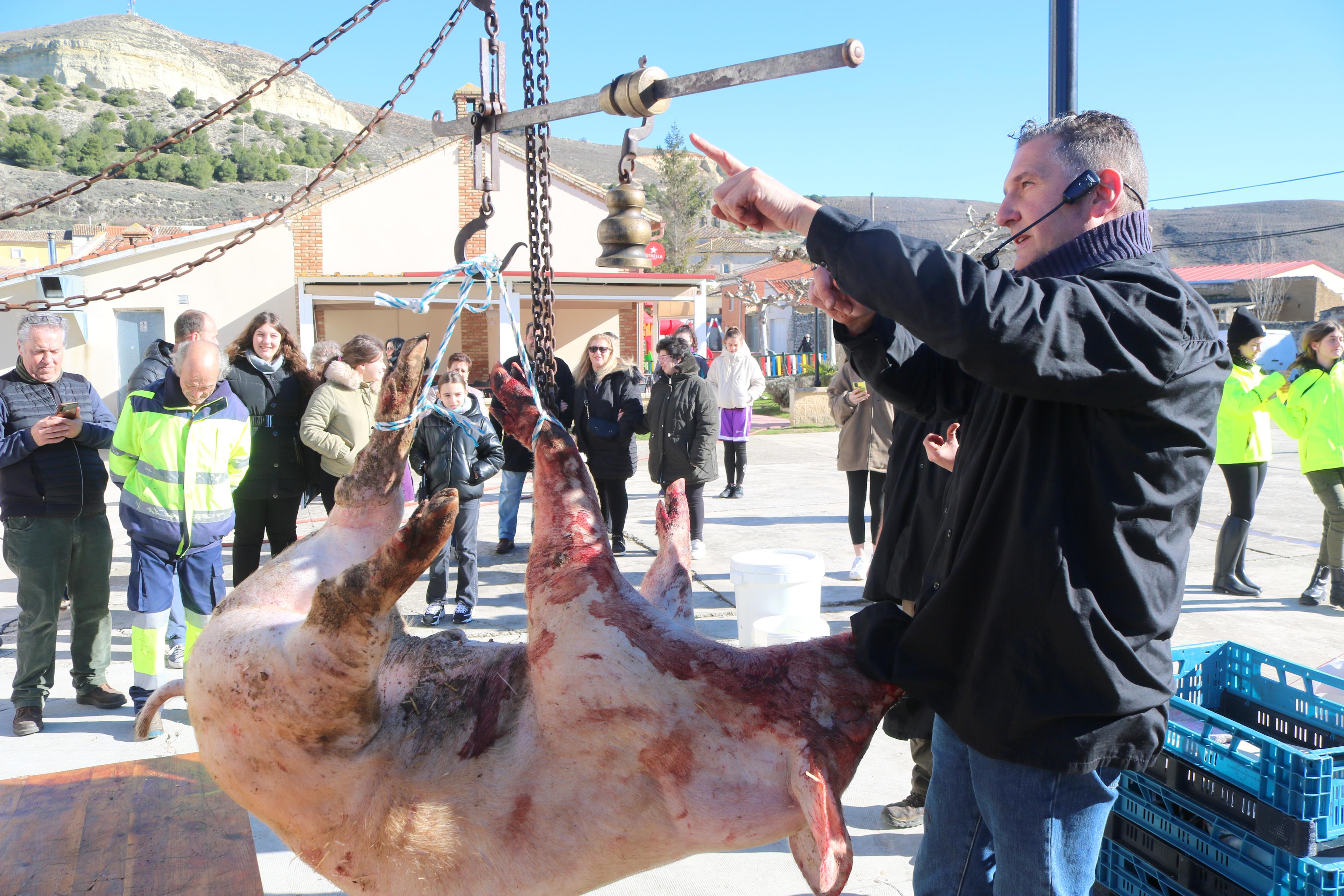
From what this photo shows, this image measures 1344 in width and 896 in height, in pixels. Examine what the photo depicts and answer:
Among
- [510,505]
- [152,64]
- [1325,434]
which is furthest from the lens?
[152,64]

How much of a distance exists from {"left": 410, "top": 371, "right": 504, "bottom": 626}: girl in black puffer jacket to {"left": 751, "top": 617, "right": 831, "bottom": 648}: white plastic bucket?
2.25 metres

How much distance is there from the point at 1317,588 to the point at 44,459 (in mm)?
8045

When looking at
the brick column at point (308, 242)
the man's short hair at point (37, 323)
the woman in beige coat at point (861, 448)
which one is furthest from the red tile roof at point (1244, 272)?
the man's short hair at point (37, 323)

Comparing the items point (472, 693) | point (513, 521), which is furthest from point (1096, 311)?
point (513, 521)

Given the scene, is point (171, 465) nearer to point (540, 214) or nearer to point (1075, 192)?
point (540, 214)

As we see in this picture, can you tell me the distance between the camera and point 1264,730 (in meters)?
2.91

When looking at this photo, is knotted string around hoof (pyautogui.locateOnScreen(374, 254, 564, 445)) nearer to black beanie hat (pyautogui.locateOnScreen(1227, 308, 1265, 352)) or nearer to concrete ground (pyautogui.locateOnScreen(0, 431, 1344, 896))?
concrete ground (pyautogui.locateOnScreen(0, 431, 1344, 896))

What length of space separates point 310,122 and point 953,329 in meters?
138

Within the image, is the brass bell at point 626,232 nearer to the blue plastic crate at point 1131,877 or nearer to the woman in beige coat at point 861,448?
the blue plastic crate at point 1131,877

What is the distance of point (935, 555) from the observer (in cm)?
186

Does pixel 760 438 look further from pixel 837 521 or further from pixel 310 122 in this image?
pixel 310 122

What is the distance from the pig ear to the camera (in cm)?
141

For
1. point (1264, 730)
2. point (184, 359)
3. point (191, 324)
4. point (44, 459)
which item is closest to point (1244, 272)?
point (1264, 730)

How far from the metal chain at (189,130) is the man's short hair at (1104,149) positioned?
8.28ft
